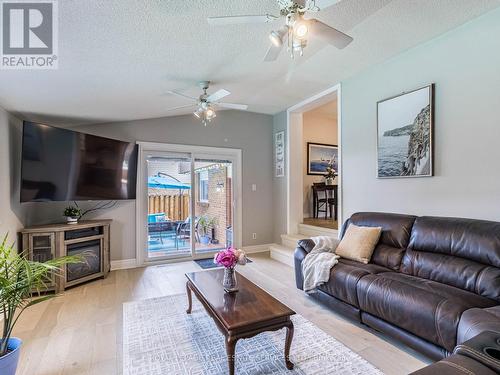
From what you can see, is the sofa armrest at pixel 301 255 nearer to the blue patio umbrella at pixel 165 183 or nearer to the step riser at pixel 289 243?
the step riser at pixel 289 243

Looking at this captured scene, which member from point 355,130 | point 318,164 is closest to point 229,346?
point 355,130

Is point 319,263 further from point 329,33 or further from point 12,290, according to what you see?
point 12,290

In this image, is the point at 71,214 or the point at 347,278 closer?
the point at 347,278

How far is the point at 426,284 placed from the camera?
2.17 m

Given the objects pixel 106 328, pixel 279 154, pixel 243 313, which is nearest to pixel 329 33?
pixel 243 313

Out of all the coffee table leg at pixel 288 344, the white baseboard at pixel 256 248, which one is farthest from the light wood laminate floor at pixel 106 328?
the white baseboard at pixel 256 248

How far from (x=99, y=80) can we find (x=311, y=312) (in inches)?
127

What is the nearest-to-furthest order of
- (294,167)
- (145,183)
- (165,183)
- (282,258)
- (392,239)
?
(392,239)
(145,183)
(282,258)
(165,183)
(294,167)

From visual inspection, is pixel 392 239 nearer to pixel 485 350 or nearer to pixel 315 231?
pixel 485 350

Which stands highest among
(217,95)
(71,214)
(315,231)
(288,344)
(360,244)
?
(217,95)

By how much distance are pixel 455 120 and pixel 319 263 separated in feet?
6.66

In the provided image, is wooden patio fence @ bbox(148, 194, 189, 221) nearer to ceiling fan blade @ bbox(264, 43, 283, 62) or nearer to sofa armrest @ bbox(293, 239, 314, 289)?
sofa armrest @ bbox(293, 239, 314, 289)

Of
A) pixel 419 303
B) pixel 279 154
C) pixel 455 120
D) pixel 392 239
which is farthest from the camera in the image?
pixel 279 154

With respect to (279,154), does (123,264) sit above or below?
below
